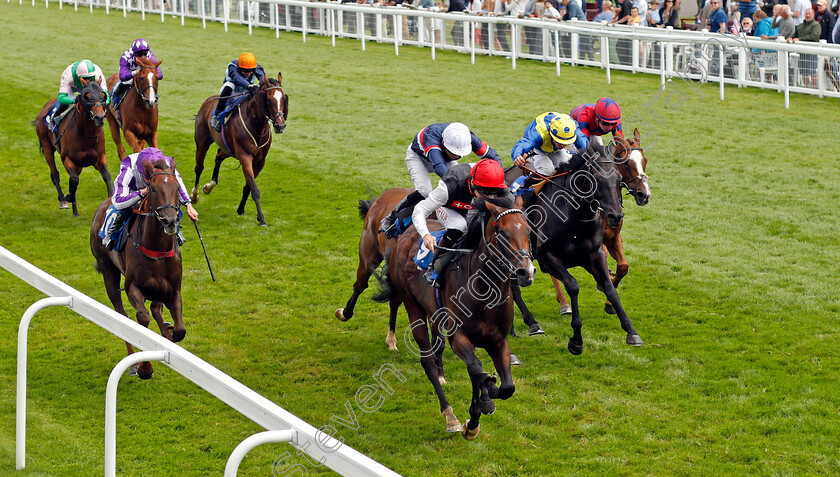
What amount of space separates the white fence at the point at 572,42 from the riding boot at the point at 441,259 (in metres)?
10.5

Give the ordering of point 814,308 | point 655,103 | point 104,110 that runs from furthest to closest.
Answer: point 655,103 → point 104,110 → point 814,308

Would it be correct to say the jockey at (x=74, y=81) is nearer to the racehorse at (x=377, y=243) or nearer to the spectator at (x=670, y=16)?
the racehorse at (x=377, y=243)

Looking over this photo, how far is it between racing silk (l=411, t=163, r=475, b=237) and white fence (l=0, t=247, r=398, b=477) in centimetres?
211

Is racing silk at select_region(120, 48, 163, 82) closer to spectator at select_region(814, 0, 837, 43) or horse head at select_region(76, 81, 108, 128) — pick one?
horse head at select_region(76, 81, 108, 128)

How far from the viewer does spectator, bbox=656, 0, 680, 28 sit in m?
18.5

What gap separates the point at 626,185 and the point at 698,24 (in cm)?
1132

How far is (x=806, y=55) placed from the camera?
14.8 meters

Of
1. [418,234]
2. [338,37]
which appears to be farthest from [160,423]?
[338,37]

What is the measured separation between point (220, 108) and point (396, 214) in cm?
512

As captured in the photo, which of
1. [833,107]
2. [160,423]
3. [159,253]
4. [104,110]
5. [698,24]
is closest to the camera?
[160,423]

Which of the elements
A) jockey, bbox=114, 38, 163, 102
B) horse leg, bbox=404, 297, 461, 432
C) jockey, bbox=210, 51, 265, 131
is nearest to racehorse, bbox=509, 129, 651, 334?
horse leg, bbox=404, 297, 461, 432

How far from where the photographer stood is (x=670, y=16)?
18.5 meters

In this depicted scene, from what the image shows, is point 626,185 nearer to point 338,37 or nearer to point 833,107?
point 833,107

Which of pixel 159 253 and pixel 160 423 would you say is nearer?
pixel 160 423
